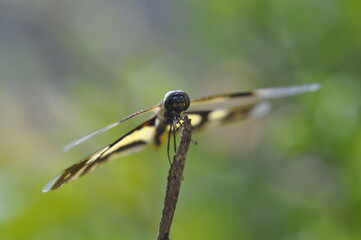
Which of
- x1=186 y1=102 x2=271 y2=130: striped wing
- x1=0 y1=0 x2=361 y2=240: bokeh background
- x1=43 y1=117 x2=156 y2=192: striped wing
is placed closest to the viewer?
x1=43 y1=117 x2=156 y2=192: striped wing

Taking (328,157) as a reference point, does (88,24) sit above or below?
above

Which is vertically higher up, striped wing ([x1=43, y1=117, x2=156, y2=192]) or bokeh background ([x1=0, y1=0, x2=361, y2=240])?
bokeh background ([x1=0, y1=0, x2=361, y2=240])

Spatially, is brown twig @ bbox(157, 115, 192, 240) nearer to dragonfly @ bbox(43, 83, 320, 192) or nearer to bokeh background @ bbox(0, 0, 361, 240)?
dragonfly @ bbox(43, 83, 320, 192)

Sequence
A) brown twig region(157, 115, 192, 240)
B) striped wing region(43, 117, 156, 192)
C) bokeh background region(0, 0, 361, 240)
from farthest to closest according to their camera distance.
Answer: bokeh background region(0, 0, 361, 240) → striped wing region(43, 117, 156, 192) → brown twig region(157, 115, 192, 240)

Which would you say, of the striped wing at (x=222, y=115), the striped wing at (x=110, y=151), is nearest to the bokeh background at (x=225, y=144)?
the striped wing at (x=222, y=115)

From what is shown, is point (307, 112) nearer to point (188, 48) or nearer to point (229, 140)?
point (229, 140)

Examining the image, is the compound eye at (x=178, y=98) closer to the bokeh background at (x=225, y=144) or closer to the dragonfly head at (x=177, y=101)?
the dragonfly head at (x=177, y=101)

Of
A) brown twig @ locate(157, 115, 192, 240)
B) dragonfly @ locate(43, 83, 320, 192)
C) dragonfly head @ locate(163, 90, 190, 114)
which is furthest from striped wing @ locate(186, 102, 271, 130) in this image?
brown twig @ locate(157, 115, 192, 240)

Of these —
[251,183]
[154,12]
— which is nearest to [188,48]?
[251,183]
